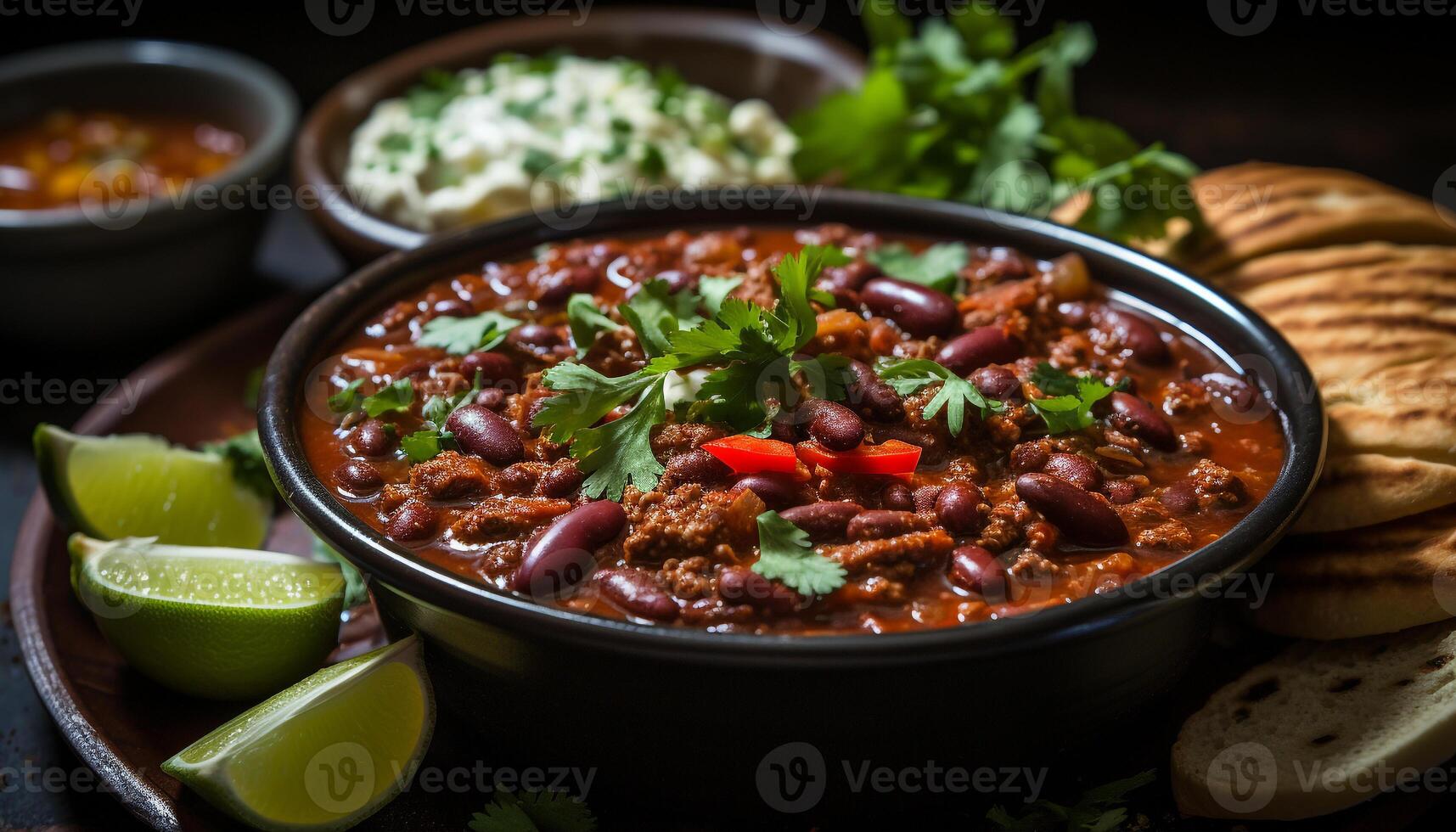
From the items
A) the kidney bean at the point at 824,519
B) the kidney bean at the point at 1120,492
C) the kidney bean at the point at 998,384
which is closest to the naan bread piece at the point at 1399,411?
the kidney bean at the point at 1120,492

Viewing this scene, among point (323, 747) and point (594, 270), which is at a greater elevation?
point (594, 270)

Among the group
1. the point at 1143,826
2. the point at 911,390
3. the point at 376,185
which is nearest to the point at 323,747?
the point at 911,390

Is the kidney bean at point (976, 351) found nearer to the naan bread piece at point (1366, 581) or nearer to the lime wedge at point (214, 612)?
the naan bread piece at point (1366, 581)

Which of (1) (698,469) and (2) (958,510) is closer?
(2) (958,510)

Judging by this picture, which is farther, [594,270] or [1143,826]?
[594,270]

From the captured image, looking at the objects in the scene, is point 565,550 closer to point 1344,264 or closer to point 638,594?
point 638,594

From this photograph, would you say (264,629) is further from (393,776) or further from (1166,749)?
(1166,749)

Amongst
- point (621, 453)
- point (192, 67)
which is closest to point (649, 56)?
point (192, 67)
